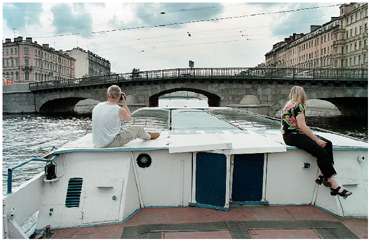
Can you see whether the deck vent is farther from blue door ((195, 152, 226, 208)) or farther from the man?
blue door ((195, 152, 226, 208))

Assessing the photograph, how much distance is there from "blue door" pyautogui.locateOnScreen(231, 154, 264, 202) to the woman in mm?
483

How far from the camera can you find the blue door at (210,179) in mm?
4551

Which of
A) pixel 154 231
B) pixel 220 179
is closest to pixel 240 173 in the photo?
pixel 220 179

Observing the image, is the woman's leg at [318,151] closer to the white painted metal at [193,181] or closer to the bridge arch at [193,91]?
the white painted metal at [193,181]

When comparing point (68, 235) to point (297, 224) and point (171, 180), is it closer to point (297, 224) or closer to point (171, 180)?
point (171, 180)

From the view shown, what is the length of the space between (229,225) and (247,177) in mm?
801

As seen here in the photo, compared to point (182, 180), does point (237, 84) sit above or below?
above

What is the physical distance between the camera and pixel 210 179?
4625 millimetres

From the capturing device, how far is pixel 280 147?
4625mm

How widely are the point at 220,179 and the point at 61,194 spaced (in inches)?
73.2

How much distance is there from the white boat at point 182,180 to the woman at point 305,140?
166mm

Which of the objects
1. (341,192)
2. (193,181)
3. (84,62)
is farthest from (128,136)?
(84,62)

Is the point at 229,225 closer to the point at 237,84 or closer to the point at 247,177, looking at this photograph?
the point at 247,177

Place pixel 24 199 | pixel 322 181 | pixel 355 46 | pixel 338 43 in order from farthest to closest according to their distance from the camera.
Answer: pixel 338 43
pixel 355 46
pixel 322 181
pixel 24 199
